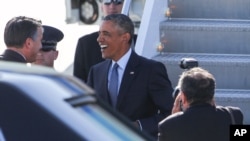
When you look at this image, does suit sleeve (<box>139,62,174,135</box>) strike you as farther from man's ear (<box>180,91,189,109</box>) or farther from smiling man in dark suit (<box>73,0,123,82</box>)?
smiling man in dark suit (<box>73,0,123,82</box>)

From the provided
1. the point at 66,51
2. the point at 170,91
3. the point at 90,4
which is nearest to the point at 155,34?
the point at 170,91

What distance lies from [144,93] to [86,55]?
5.97ft

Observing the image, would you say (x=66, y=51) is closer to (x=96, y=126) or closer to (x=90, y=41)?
(x=90, y=41)

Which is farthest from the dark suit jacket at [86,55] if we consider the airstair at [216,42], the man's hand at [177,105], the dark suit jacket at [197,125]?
the dark suit jacket at [197,125]

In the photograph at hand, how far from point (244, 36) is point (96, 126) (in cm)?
618

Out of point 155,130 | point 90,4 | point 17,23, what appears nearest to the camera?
point 17,23

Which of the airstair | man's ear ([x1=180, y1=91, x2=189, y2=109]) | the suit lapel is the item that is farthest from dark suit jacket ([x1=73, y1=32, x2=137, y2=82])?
man's ear ([x1=180, y1=91, x2=189, y2=109])

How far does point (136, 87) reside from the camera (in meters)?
6.36

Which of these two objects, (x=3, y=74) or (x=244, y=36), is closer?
(x=3, y=74)

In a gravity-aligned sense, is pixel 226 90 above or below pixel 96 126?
below

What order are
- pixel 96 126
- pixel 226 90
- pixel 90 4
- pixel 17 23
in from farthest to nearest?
pixel 90 4, pixel 226 90, pixel 17 23, pixel 96 126

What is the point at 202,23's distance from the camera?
916 cm

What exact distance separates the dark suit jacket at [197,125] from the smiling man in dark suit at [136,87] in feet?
1.32

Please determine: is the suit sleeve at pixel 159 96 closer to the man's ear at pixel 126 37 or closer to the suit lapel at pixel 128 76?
the suit lapel at pixel 128 76
